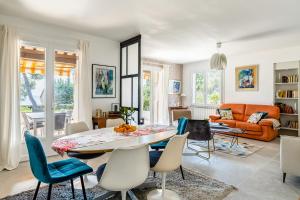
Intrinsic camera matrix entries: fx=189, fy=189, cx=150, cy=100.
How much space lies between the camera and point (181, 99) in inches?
317

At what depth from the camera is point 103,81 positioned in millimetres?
4461

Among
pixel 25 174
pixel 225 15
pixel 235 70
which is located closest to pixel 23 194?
pixel 25 174

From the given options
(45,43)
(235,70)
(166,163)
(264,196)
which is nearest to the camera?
(166,163)

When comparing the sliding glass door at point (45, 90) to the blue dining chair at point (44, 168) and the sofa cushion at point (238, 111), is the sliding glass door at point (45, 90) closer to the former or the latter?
the blue dining chair at point (44, 168)

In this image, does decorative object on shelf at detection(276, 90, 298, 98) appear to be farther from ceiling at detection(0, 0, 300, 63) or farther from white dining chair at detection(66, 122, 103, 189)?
white dining chair at detection(66, 122, 103, 189)

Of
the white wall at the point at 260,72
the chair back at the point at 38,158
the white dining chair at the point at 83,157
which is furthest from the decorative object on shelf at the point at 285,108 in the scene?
the chair back at the point at 38,158

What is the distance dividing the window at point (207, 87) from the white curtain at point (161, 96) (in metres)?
1.25

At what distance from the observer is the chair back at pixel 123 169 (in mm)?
1536

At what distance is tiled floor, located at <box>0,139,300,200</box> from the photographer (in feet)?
7.71

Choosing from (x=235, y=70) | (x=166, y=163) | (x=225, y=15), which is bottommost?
(x=166, y=163)

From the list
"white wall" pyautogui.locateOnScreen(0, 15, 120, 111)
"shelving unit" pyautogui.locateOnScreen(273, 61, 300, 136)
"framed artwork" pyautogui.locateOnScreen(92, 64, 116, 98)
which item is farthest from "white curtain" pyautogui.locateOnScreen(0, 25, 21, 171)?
"shelving unit" pyautogui.locateOnScreen(273, 61, 300, 136)

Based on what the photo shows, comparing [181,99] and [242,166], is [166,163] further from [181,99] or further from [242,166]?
[181,99]

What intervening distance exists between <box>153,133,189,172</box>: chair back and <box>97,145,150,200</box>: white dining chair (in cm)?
32

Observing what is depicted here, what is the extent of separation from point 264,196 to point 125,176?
180cm
